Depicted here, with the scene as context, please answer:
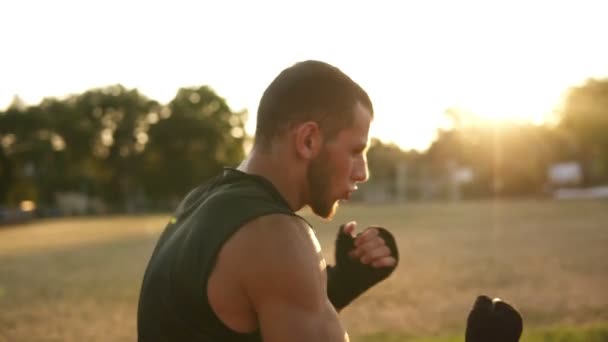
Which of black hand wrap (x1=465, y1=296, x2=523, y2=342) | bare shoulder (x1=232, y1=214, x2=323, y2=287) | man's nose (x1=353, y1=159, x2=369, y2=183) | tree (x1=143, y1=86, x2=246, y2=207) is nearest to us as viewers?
bare shoulder (x1=232, y1=214, x2=323, y2=287)

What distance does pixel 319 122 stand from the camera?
82.0 inches

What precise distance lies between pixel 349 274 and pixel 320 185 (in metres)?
0.79

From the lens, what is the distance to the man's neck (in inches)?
83.9

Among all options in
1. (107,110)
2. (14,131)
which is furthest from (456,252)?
(107,110)

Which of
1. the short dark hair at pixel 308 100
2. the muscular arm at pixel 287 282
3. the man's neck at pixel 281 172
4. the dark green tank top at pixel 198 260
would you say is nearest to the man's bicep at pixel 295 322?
the muscular arm at pixel 287 282

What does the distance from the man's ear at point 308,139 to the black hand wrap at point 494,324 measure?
784mm

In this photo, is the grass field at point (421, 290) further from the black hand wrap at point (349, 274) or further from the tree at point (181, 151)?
the tree at point (181, 151)

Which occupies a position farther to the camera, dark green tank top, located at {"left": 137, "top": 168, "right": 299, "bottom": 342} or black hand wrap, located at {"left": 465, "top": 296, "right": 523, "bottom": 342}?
black hand wrap, located at {"left": 465, "top": 296, "right": 523, "bottom": 342}

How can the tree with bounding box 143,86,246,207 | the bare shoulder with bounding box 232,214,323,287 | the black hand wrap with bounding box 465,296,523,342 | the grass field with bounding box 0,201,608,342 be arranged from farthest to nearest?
the tree with bounding box 143,86,246,207, the grass field with bounding box 0,201,608,342, the black hand wrap with bounding box 465,296,523,342, the bare shoulder with bounding box 232,214,323,287

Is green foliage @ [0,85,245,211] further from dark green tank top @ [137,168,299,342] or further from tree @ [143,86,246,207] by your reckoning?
dark green tank top @ [137,168,299,342]

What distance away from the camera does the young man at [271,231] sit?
1850mm

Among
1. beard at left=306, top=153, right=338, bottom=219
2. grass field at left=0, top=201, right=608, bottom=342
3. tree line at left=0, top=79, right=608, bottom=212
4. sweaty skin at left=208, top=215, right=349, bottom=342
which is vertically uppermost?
beard at left=306, top=153, right=338, bottom=219

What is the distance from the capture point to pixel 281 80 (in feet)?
6.99

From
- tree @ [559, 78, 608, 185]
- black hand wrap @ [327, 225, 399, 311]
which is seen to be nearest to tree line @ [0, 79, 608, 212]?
tree @ [559, 78, 608, 185]
